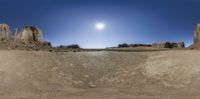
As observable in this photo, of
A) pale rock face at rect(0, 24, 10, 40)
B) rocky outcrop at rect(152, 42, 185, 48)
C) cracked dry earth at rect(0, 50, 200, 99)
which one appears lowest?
cracked dry earth at rect(0, 50, 200, 99)

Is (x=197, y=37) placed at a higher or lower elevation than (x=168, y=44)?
higher

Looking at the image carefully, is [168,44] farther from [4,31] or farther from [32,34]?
[4,31]

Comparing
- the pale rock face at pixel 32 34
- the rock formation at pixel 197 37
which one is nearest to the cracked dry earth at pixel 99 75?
the rock formation at pixel 197 37

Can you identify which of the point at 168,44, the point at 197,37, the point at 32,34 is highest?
the point at 32,34

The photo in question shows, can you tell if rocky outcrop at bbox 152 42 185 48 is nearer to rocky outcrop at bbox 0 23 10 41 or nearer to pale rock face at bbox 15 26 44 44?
pale rock face at bbox 15 26 44 44

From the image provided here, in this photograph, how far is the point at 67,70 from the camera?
41.0 metres

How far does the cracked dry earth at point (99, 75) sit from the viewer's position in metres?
33.6

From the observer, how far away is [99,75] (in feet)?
132

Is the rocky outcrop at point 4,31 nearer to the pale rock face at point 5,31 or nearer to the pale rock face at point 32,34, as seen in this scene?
the pale rock face at point 5,31

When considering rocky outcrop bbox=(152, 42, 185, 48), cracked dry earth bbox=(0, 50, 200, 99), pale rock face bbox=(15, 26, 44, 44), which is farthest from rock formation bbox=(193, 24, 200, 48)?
rocky outcrop bbox=(152, 42, 185, 48)

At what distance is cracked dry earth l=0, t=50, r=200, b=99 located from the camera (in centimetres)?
3356

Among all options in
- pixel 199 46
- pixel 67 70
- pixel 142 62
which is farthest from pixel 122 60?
pixel 199 46

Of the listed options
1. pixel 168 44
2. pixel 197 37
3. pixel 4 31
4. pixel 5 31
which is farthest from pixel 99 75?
pixel 168 44

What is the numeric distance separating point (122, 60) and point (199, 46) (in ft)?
70.5
